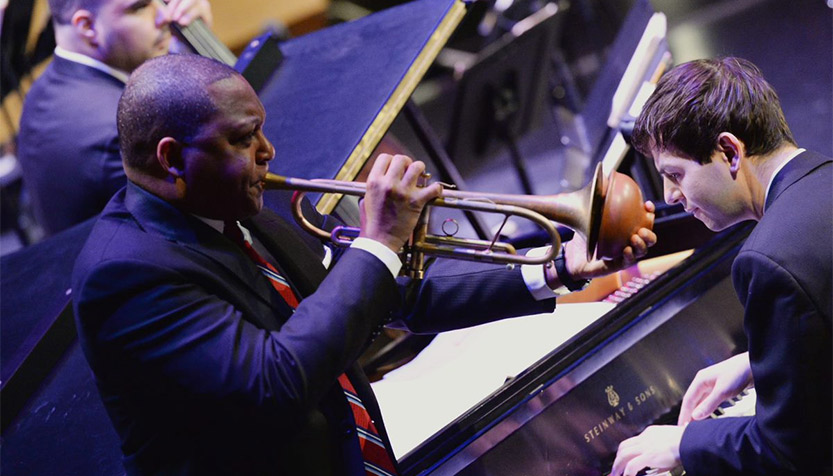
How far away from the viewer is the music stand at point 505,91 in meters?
4.89

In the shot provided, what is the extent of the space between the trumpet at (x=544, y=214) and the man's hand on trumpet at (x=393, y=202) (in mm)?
67

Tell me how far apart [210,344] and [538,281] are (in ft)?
3.17

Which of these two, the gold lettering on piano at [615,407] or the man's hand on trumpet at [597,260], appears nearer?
the man's hand on trumpet at [597,260]

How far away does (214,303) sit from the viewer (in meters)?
1.86

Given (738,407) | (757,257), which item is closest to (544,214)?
(757,257)

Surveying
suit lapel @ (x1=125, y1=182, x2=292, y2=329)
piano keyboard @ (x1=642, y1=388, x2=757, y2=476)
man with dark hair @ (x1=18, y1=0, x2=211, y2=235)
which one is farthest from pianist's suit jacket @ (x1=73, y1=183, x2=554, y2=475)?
man with dark hair @ (x1=18, y1=0, x2=211, y2=235)

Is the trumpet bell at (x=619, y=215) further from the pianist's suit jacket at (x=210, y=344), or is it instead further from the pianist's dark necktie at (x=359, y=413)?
the pianist's dark necktie at (x=359, y=413)

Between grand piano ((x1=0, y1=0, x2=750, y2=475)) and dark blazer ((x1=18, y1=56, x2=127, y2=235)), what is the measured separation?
197mm

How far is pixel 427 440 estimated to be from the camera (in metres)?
2.25

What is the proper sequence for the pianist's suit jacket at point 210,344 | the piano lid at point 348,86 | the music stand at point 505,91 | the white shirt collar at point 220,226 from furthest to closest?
the music stand at point 505,91 → the piano lid at point 348,86 → the white shirt collar at point 220,226 → the pianist's suit jacket at point 210,344

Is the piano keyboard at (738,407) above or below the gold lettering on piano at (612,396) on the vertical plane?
below

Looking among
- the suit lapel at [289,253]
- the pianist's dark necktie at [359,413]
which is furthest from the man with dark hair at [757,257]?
the suit lapel at [289,253]

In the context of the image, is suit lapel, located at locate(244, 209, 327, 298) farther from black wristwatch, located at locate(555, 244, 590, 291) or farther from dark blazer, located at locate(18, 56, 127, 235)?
dark blazer, located at locate(18, 56, 127, 235)

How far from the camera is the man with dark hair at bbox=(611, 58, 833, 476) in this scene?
1.82 meters
